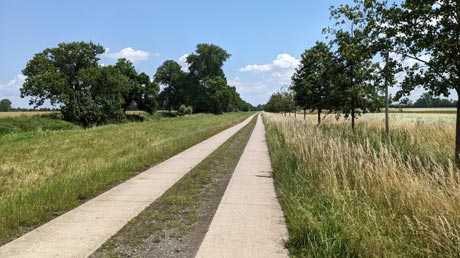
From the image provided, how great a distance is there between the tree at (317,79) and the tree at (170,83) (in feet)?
270

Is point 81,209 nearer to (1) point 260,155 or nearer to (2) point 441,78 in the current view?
(2) point 441,78

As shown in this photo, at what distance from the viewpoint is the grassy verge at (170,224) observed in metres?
4.36

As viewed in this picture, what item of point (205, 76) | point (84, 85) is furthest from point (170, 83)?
point (84, 85)

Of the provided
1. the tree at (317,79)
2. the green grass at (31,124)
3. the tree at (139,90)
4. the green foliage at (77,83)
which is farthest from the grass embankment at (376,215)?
the tree at (139,90)

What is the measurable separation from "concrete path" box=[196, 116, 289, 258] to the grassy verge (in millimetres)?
209

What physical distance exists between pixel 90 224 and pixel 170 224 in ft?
3.94

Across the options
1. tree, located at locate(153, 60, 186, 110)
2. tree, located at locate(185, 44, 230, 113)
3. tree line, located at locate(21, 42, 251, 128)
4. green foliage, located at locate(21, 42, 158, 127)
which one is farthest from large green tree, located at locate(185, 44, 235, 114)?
green foliage, located at locate(21, 42, 158, 127)

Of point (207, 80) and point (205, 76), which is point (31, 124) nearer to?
point (207, 80)

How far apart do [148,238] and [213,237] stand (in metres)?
0.89

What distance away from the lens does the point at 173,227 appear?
530 cm

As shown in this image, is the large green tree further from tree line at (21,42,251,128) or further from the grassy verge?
the grassy verge

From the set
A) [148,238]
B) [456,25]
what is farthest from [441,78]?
[148,238]

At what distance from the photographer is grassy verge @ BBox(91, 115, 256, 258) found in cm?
436

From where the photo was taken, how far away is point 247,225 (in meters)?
5.32
